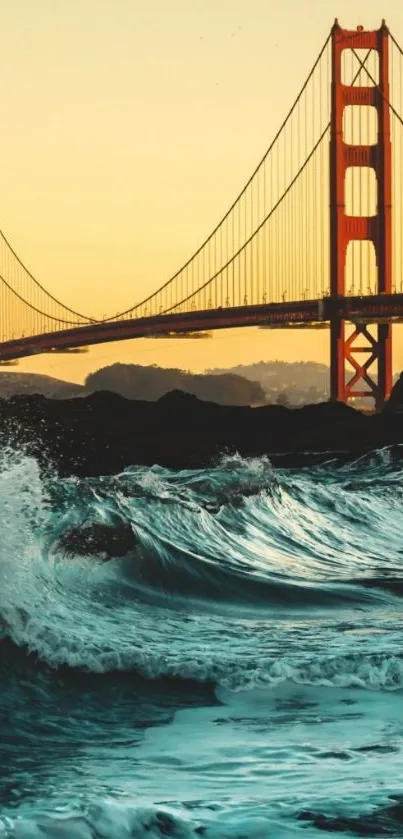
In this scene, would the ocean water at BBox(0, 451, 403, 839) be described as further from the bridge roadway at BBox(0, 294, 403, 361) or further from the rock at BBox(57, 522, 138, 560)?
the bridge roadway at BBox(0, 294, 403, 361)

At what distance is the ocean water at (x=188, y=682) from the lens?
4.27m

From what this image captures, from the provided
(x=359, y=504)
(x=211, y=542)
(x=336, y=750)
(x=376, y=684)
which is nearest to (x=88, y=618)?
(x=376, y=684)

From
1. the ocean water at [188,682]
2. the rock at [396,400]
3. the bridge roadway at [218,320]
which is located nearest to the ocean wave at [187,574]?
the ocean water at [188,682]

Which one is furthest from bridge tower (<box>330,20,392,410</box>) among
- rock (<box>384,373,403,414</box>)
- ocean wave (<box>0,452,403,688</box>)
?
ocean wave (<box>0,452,403,688</box>)

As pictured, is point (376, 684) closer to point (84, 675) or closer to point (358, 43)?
point (84, 675)

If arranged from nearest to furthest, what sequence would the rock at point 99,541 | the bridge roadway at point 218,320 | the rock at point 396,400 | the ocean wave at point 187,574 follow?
the ocean wave at point 187,574
the rock at point 99,541
the bridge roadway at point 218,320
the rock at point 396,400

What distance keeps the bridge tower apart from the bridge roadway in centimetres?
46

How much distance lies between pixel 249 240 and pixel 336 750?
3727 cm

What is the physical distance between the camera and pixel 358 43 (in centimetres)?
4194

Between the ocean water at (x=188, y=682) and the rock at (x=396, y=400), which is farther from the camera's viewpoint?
the rock at (x=396, y=400)

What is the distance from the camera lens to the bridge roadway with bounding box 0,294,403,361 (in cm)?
3288

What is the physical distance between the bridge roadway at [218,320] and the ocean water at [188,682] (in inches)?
766

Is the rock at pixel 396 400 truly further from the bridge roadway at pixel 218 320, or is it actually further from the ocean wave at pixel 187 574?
the ocean wave at pixel 187 574

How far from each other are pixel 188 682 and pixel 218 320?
87.4 feet
